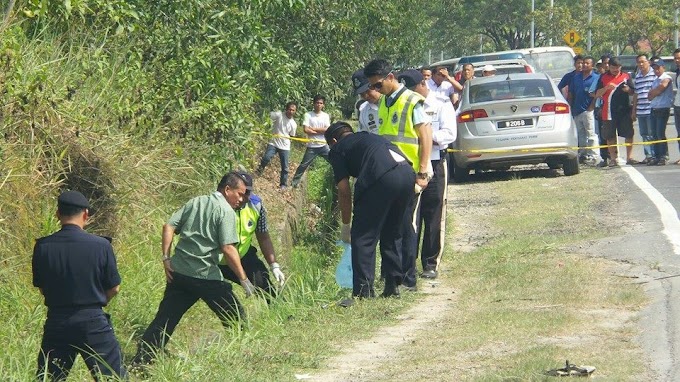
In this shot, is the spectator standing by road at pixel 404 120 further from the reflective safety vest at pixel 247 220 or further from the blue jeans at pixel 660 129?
the blue jeans at pixel 660 129

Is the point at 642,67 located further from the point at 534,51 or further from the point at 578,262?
the point at 534,51

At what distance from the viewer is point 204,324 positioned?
10.9 m

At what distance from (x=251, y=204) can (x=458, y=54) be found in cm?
7730

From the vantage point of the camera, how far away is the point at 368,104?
1160 centimetres

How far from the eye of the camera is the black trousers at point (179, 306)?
29.7ft

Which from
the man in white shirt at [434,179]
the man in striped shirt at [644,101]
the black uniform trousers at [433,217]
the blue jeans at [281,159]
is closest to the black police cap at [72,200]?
the man in white shirt at [434,179]

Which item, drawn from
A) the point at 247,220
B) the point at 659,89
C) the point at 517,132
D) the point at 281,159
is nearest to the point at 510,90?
the point at 517,132

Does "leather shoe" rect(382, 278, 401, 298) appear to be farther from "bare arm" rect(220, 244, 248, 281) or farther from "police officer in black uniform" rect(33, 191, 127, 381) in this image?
"police officer in black uniform" rect(33, 191, 127, 381)

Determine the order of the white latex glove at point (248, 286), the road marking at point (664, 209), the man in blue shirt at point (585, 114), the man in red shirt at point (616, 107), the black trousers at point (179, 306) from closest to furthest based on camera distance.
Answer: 1. the black trousers at point (179, 306)
2. the white latex glove at point (248, 286)
3. the road marking at point (664, 209)
4. the man in red shirt at point (616, 107)
5. the man in blue shirt at point (585, 114)

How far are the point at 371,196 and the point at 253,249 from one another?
122 cm

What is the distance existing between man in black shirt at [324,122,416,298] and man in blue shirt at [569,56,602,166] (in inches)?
454

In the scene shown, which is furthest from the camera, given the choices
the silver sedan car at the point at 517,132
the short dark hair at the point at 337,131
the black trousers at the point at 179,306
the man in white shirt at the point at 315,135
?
the man in white shirt at the point at 315,135

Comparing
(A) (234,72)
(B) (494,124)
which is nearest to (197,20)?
(A) (234,72)

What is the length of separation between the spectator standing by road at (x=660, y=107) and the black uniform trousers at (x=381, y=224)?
10756mm
